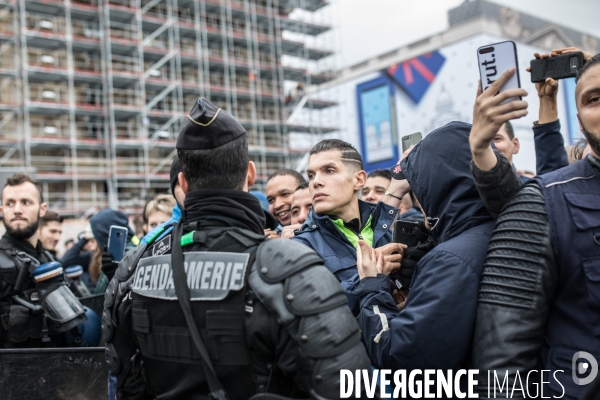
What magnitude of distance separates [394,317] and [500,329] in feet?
1.35

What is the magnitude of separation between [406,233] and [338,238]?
548mm

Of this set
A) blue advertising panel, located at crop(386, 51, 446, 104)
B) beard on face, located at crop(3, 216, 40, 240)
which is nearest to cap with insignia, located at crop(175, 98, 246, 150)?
beard on face, located at crop(3, 216, 40, 240)

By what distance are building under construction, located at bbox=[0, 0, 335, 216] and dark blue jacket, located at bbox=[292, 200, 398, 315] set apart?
897 inches

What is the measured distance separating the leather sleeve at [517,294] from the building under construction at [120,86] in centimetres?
2402

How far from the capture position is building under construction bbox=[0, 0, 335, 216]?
81.5ft

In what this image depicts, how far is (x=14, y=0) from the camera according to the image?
2423 cm

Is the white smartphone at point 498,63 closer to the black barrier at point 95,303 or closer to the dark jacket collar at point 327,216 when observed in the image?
the dark jacket collar at point 327,216

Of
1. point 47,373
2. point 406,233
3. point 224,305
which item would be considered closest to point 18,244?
point 47,373

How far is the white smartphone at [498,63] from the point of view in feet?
4.93

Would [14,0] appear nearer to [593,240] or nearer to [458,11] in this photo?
[593,240]

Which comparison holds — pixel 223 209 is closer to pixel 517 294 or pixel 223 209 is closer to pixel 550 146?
pixel 517 294

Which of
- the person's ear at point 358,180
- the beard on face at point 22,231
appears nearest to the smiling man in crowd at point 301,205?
the person's ear at point 358,180

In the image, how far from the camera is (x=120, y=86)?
1102 inches

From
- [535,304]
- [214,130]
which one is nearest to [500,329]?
[535,304]
